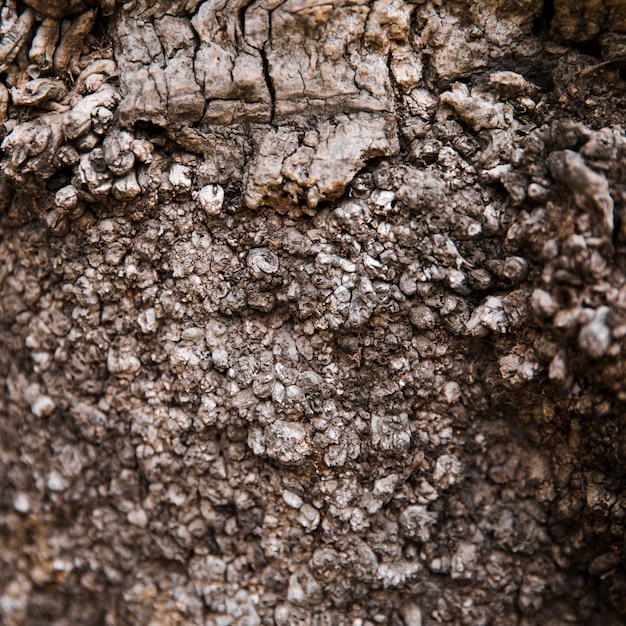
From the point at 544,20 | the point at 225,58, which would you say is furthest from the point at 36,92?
the point at 544,20

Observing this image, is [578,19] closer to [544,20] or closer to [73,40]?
[544,20]

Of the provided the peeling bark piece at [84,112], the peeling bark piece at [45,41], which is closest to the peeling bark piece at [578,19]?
the peeling bark piece at [84,112]

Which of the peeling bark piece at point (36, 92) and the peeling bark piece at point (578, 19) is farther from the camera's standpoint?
the peeling bark piece at point (36, 92)

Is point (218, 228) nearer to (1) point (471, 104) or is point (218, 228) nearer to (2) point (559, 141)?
(1) point (471, 104)

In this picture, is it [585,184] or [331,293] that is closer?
[585,184]

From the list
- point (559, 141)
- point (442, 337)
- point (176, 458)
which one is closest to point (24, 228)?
point (176, 458)

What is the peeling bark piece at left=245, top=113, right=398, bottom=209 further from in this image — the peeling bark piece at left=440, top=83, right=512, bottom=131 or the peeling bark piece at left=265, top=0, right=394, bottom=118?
the peeling bark piece at left=440, top=83, right=512, bottom=131

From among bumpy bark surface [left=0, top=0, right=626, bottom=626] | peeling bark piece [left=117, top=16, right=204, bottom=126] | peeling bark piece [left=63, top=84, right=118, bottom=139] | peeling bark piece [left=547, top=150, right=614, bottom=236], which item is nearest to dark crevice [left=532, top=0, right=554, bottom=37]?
bumpy bark surface [left=0, top=0, right=626, bottom=626]

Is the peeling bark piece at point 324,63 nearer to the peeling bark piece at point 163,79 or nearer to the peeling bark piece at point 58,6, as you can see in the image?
the peeling bark piece at point 163,79
